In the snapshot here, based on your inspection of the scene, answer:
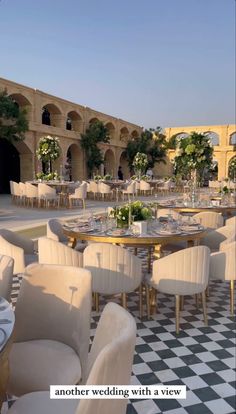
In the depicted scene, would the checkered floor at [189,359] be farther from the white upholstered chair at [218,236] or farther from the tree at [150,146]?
the tree at [150,146]

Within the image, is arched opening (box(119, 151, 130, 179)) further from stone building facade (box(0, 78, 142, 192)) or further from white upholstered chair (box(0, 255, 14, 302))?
white upholstered chair (box(0, 255, 14, 302))

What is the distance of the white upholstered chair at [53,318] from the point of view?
2021 mm

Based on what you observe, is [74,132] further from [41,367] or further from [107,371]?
[107,371]

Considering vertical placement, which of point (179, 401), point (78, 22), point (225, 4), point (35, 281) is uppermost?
point (225, 4)

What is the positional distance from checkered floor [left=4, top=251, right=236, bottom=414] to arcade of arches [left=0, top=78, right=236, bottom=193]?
14353 millimetres

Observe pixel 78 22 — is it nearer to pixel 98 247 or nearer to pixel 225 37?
pixel 225 37

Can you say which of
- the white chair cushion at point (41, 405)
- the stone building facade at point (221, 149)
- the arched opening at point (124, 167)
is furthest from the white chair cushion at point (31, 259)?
the stone building facade at point (221, 149)

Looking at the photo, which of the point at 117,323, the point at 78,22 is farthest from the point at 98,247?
the point at 78,22

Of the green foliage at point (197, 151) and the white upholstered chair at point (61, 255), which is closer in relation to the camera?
the white upholstered chair at point (61, 255)

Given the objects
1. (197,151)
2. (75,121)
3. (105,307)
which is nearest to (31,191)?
(197,151)

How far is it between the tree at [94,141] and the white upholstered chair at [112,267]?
60.8 feet

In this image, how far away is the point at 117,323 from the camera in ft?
4.97

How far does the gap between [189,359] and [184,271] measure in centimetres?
75

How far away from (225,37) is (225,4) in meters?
0.82
